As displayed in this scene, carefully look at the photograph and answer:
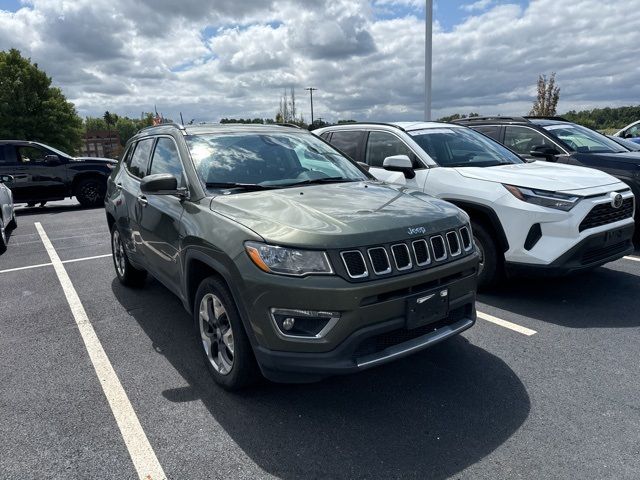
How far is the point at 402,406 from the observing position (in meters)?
2.94

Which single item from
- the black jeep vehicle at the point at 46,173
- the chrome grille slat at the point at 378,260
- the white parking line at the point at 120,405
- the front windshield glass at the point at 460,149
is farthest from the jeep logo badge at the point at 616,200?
the black jeep vehicle at the point at 46,173

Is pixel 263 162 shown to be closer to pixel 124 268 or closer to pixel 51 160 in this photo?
pixel 124 268

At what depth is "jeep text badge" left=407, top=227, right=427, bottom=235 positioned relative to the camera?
2.78m

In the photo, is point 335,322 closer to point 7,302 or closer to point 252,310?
point 252,310

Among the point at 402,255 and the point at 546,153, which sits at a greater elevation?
the point at 546,153

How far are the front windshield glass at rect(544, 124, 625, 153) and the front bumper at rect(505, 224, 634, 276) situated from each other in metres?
2.92

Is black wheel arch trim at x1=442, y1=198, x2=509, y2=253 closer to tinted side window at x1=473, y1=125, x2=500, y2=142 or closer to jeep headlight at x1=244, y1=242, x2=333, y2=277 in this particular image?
jeep headlight at x1=244, y1=242, x2=333, y2=277

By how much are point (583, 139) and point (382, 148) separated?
12.2 ft

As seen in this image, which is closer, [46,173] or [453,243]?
[453,243]

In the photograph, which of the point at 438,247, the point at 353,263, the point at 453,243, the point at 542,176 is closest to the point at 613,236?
the point at 542,176

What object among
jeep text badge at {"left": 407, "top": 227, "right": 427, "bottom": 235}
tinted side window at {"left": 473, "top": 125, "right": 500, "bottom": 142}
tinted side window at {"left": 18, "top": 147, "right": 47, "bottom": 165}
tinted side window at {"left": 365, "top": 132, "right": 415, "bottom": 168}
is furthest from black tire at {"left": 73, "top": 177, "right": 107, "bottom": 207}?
jeep text badge at {"left": 407, "top": 227, "right": 427, "bottom": 235}

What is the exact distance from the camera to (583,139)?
7.41 metres

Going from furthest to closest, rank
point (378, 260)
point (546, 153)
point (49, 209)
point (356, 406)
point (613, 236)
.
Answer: point (49, 209) → point (546, 153) → point (613, 236) → point (356, 406) → point (378, 260)

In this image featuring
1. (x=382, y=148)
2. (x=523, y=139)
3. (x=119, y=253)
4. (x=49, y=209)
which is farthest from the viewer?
(x=49, y=209)
